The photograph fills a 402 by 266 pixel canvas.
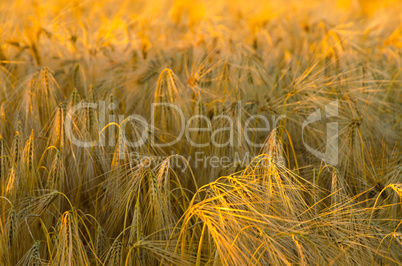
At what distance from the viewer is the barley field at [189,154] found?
3.78 ft

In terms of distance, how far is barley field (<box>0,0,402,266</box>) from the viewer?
1.15 m

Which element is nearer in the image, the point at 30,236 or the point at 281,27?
the point at 30,236

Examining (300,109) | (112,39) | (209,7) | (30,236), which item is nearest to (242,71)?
(300,109)

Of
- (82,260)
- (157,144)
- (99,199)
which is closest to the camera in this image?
(82,260)

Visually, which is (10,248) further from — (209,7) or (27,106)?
(209,7)

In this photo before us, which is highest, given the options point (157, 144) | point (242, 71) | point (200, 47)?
point (200, 47)

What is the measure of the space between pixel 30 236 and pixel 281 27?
2918mm

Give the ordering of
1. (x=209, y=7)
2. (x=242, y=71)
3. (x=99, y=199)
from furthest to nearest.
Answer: (x=209, y=7) < (x=242, y=71) < (x=99, y=199)

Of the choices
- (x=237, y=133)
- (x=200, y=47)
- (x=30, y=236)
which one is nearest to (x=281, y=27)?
(x=200, y=47)

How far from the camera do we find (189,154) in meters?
1.81

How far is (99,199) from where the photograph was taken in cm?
163

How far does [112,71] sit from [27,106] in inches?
25.3

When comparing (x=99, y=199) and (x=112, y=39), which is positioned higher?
(x=112, y=39)

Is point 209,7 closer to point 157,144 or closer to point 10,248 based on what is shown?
point 157,144
